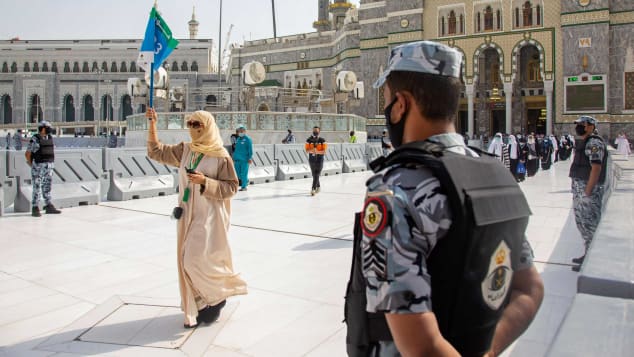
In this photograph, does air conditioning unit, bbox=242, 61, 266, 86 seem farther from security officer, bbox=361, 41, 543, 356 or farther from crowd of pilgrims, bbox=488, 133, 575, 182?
security officer, bbox=361, 41, 543, 356

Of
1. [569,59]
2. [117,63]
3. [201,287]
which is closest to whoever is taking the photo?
[201,287]

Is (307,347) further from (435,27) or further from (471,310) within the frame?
(435,27)

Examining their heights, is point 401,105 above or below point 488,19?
below

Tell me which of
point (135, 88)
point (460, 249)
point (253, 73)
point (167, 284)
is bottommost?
point (167, 284)

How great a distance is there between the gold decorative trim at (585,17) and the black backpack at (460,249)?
30.9 metres

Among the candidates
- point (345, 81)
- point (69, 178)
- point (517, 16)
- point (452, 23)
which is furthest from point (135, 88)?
point (517, 16)

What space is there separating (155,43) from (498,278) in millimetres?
4118

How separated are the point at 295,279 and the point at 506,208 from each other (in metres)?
3.66

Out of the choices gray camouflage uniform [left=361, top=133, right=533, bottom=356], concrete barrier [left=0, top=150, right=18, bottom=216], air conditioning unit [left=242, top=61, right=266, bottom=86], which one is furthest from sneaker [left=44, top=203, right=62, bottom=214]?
air conditioning unit [left=242, top=61, right=266, bottom=86]

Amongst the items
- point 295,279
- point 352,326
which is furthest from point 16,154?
point 352,326

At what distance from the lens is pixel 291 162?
1561cm

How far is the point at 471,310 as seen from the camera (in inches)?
52.1

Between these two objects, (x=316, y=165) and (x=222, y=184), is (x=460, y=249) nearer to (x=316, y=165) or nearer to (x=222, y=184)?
(x=222, y=184)

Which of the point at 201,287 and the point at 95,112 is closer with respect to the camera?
the point at 201,287
